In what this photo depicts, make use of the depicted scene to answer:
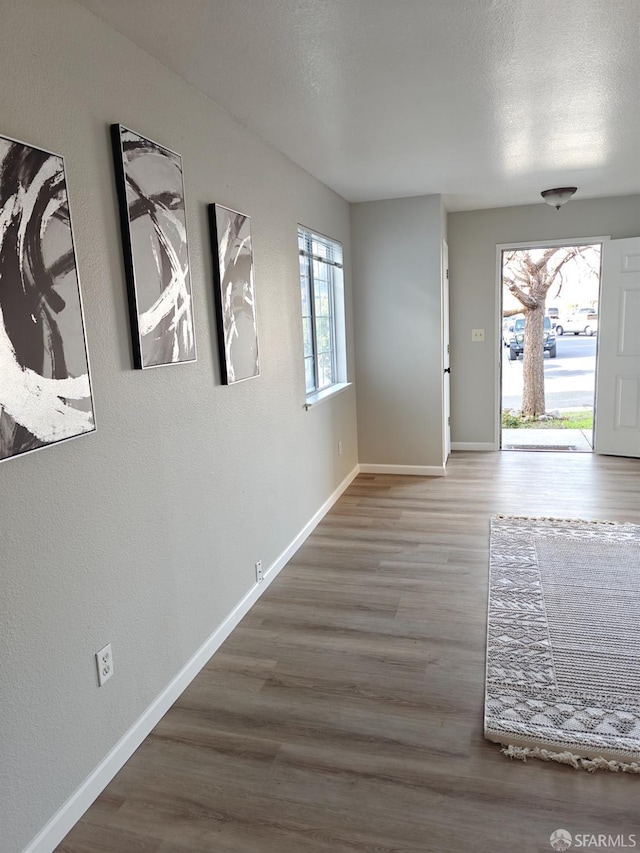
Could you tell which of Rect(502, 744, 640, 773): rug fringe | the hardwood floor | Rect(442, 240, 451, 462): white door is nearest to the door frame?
Rect(442, 240, 451, 462): white door

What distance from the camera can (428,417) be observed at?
16.7 feet

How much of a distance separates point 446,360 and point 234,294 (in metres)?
3.21

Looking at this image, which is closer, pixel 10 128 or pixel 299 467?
pixel 10 128

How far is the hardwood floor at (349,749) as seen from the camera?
165 centimetres

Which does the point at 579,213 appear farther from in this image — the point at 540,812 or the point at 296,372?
the point at 540,812

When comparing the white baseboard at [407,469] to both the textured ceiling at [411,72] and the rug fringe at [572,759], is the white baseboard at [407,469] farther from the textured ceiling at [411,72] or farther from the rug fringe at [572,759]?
the rug fringe at [572,759]

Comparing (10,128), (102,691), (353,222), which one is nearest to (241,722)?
(102,691)

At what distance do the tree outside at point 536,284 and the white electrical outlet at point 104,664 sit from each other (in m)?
6.40

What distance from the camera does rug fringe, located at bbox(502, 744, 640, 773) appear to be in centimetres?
182

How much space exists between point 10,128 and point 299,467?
255cm

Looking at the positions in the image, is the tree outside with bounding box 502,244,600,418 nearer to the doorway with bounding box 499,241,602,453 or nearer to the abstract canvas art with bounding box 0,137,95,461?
the doorway with bounding box 499,241,602,453

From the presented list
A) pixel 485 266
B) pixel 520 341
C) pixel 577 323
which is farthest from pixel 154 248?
pixel 577 323

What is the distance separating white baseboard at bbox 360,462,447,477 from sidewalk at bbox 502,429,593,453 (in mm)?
1237

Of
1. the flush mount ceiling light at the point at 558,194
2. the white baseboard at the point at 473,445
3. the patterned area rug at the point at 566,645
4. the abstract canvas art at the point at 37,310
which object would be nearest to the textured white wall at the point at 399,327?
the flush mount ceiling light at the point at 558,194
